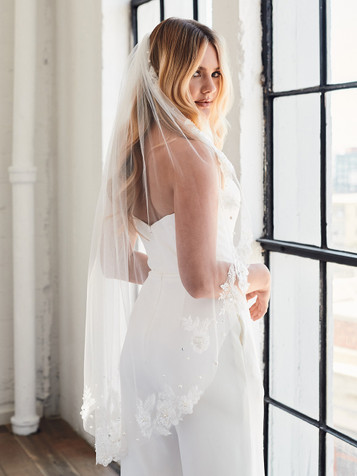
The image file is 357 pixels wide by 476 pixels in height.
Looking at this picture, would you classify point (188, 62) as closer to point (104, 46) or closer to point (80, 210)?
point (104, 46)

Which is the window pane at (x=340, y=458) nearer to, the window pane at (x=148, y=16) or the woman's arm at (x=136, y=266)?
the woman's arm at (x=136, y=266)

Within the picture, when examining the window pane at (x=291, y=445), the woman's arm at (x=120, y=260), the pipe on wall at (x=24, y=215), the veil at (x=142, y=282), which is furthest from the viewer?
the pipe on wall at (x=24, y=215)

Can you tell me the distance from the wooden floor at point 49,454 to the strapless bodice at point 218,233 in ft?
5.38

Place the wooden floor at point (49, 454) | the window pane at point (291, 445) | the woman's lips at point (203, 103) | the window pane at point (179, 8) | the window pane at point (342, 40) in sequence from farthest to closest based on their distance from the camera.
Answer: the wooden floor at point (49, 454) < the window pane at point (179, 8) < the window pane at point (291, 445) < the window pane at point (342, 40) < the woman's lips at point (203, 103)

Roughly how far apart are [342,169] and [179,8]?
126 cm

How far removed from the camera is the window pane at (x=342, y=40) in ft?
6.97

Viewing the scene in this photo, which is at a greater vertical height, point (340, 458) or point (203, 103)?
point (203, 103)

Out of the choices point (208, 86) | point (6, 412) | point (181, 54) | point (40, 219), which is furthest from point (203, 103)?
point (6, 412)

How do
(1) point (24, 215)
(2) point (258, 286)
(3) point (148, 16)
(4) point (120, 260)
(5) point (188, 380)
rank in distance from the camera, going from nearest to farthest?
(5) point (188, 380), (2) point (258, 286), (4) point (120, 260), (3) point (148, 16), (1) point (24, 215)

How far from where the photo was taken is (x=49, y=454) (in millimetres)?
3357

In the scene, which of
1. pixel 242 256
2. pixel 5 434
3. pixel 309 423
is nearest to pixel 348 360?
pixel 309 423

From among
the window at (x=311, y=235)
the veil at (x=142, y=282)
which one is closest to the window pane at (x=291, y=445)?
the window at (x=311, y=235)

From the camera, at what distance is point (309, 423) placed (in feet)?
7.77

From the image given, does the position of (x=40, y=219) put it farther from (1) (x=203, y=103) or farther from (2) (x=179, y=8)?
(1) (x=203, y=103)
